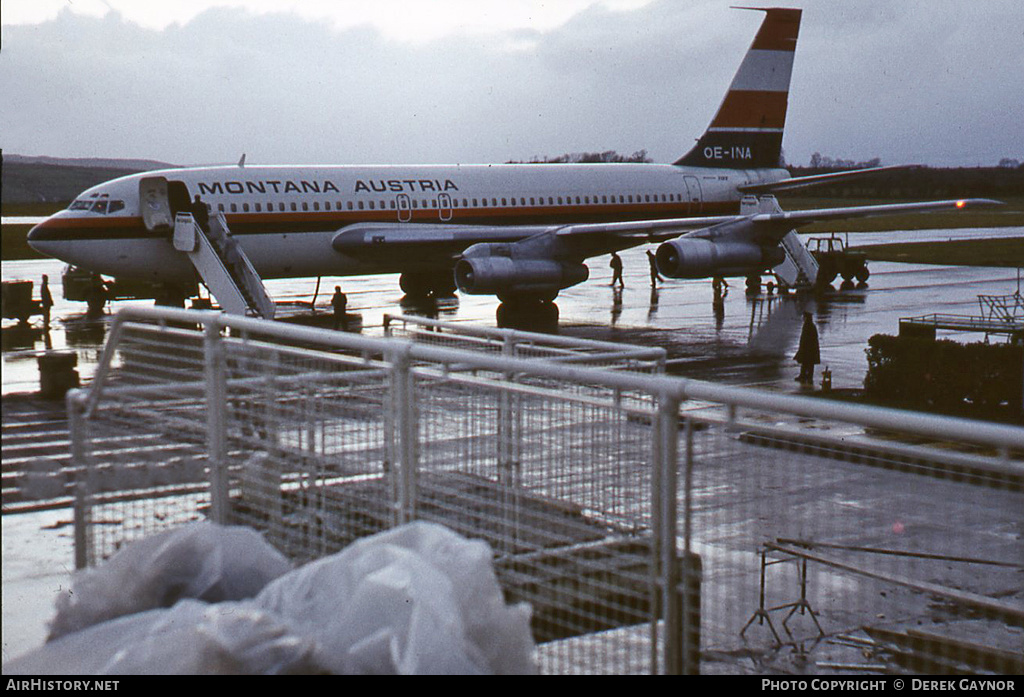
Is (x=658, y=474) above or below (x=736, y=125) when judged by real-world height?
below

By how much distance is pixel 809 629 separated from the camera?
842cm

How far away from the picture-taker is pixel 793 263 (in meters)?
35.4

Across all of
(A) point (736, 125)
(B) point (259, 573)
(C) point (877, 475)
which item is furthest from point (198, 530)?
(A) point (736, 125)

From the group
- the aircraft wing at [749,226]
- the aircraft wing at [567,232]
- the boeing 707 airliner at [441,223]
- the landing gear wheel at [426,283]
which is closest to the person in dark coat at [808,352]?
the boeing 707 airliner at [441,223]

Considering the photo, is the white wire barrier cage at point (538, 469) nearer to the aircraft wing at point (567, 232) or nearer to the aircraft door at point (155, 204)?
the aircraft door at point (155, 204)

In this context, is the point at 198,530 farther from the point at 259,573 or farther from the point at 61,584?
the point at 61,584

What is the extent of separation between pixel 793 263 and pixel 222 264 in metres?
18.0

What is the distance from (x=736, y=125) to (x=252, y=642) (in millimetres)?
38004

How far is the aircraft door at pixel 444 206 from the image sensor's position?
31.6 m

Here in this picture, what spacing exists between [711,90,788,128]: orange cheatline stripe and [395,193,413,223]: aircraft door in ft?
43.6

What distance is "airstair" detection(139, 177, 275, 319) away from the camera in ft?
84.0

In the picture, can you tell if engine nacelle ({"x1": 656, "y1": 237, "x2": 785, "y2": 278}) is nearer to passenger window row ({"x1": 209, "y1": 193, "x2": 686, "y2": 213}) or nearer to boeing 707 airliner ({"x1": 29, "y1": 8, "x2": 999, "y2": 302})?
boeing 707 airliner ({"x1": 29, "y1": 8, "x2": 999, "y2": 302})

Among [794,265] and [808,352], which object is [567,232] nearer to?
[808,352]


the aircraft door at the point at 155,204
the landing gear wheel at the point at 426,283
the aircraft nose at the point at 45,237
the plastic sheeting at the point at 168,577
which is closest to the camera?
the plastic sheeting at the point at 168,577
